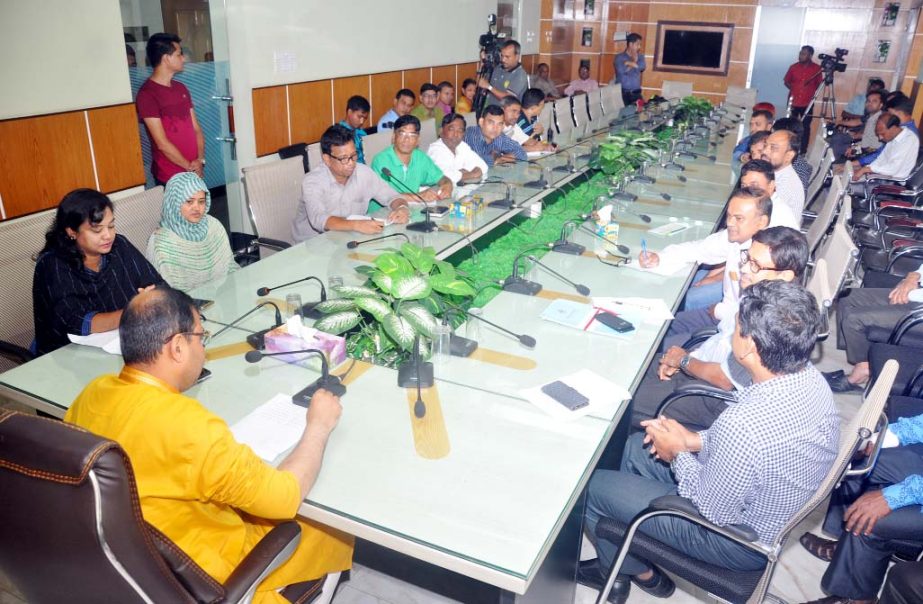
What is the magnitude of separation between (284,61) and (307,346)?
3.84m

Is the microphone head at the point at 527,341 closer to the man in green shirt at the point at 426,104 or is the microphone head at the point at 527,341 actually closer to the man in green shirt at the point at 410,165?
the man in green shirt at the point at 410,165

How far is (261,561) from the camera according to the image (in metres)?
1.39

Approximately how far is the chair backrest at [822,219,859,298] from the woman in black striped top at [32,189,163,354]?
2726mm

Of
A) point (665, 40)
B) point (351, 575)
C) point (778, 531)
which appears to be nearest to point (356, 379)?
point (351, 575)

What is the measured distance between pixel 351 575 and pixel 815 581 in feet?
5.00

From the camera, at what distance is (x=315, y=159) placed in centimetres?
419

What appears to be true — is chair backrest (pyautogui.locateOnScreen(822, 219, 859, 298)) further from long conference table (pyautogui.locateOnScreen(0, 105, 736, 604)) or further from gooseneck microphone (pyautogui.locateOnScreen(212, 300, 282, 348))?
gooseneck microphone (pyautogui.locateOnScreen(212, 300, 282, 348))

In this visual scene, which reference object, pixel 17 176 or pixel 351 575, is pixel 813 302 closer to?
pixel 351 575

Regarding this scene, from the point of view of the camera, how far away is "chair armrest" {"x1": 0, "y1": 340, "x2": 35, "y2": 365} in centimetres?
221

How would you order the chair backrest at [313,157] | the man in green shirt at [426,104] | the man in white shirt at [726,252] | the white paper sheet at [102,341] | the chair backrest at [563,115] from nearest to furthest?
the white paper sheet at [102,341] < the man in white shirt at [726,252] < the chair backrest at [313,157] < the man in green shirt at [426,104] < the chair backrest at [563,115]

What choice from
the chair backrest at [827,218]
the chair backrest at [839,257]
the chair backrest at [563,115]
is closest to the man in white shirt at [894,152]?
the chair backrest at [827,218]

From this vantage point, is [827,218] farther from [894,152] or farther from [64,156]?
[64,156]

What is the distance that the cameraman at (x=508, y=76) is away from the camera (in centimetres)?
682

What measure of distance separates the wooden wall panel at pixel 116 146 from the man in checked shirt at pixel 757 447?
348cm
